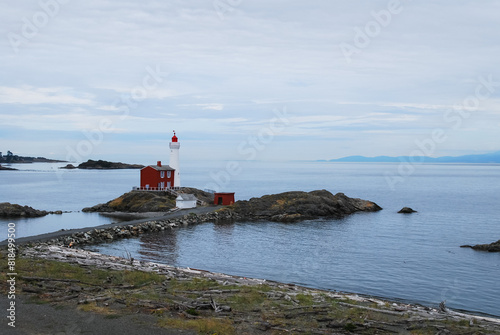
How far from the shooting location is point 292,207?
6450cm

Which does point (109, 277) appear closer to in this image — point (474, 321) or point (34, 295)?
point (34, 295)

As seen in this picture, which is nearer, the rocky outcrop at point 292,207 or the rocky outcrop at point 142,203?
the rocky outcrop at point 292,207

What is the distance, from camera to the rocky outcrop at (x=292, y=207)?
206 ft

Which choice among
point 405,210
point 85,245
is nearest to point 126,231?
point 85,245

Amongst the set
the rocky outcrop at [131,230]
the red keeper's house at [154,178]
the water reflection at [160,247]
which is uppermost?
the red keeper's house at [154,178]

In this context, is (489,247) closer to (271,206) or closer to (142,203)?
(271,206)

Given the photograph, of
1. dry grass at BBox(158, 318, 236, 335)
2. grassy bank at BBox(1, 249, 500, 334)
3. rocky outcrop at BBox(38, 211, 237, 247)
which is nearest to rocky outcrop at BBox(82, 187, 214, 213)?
rocky outcrop at BBox(38, 211, 237, 247)

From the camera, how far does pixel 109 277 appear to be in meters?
20.6

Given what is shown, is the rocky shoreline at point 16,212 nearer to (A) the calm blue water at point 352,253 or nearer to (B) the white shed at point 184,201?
(A) the calm blue water at point 352,253

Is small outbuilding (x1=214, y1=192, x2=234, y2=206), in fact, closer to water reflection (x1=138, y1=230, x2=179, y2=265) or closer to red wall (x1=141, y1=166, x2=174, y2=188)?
red wall (x1=141, y1=166, x2=174, y2=188)

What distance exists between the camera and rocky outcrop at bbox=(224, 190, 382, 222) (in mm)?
62844

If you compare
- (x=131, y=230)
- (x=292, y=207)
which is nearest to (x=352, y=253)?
(x=131, y=230)

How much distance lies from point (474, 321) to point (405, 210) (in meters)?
57.4

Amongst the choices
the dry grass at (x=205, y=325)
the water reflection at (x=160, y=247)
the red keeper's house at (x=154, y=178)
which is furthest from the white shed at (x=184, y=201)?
the dry grass at (x=205, y=325)
